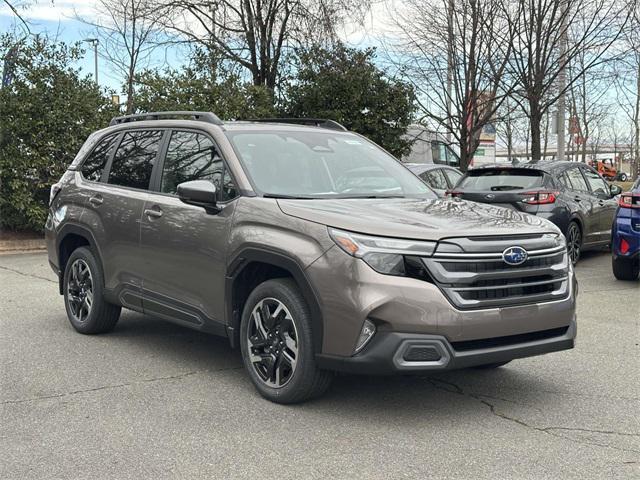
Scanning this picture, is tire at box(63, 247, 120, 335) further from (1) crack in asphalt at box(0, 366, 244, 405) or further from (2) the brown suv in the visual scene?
(1) crack in asphalt at box(0, 366, 244, 405)

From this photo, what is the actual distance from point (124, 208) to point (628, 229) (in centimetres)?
609

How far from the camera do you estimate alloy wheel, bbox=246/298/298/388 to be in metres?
4.57

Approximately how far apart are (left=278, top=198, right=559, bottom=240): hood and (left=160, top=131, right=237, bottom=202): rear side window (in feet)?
1.98

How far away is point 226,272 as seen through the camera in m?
4.97

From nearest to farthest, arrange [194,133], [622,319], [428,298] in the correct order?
1. [428,298]
2. [194,133]
3. [622,319]

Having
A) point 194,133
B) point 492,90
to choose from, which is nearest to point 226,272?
point 194,133

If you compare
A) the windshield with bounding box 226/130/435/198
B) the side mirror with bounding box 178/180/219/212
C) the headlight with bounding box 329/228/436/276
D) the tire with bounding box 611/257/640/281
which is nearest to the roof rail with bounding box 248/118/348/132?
the windshield with bounding box 226/130/435/198

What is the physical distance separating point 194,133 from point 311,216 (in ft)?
5.31

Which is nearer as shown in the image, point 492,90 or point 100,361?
point 100,361

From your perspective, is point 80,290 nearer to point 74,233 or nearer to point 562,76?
point 74,233

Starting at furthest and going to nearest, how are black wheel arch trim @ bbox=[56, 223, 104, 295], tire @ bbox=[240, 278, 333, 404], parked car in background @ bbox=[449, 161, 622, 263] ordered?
parked car in background @ bbox=[449, 161, 622, 263]
black wheel arch trim @ bbox=[56, 223, 104, 295]
tire @ bbox=[240, 278, 333, 404]

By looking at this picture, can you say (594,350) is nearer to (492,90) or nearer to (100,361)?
(100,361)

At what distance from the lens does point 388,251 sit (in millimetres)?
4195

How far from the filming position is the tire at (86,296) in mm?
6426
